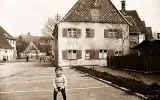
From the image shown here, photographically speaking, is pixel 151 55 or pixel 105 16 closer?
pixel 151 55

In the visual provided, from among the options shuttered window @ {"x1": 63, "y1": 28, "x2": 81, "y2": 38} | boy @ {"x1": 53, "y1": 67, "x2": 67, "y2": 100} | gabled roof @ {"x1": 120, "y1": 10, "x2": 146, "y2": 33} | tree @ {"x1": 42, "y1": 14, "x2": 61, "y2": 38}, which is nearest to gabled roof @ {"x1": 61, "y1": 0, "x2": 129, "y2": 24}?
shuttered window @ {"x1": 63, "y1": 28, "x2": 81, "y2": 38}

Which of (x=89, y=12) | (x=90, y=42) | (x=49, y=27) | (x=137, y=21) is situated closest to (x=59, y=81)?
(x=90, y=42)

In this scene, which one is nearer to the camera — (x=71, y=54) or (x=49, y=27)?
(x=71, y=54)

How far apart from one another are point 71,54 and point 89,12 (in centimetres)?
459

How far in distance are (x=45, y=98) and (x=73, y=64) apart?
64.7 ft

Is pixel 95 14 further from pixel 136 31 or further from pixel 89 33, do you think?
pixel 136 31

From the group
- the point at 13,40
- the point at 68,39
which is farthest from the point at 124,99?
the point at 13,40

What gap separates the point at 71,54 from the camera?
2880cm

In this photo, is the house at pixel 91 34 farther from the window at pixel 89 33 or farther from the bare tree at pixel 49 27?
the bare tree at pixel 49 27

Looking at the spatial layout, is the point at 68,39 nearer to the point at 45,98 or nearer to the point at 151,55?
the point at 151,55

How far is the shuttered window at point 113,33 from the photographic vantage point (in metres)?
30.0

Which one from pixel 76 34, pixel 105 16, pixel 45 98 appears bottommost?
pixel 45 98

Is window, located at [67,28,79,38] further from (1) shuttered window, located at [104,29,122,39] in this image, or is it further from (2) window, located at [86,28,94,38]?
(1) shuttered window, located at [104,29,122,39]

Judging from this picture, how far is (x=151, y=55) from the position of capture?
1841 centimetres
